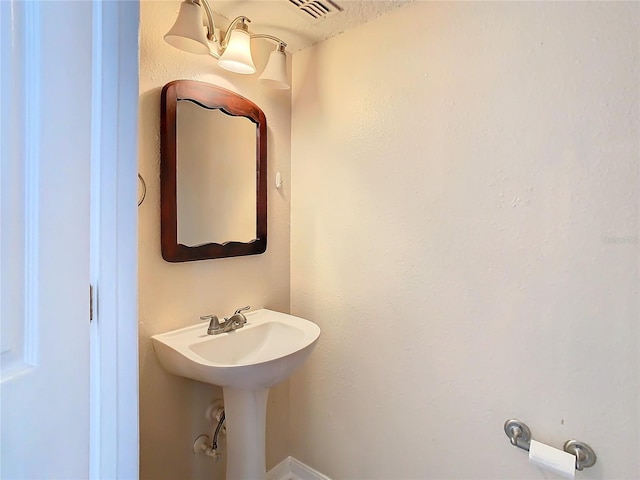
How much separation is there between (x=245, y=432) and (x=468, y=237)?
115 cm

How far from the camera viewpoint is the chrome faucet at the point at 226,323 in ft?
4.40

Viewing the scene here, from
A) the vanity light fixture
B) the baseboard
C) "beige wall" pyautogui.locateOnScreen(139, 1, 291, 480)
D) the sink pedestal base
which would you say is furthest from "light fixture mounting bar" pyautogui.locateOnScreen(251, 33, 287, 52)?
the baseboard

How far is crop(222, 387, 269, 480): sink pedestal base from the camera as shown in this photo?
1314 mm

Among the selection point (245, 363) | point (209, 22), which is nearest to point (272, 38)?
point (209, 22)

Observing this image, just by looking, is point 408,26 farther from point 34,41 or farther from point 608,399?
point 608,399

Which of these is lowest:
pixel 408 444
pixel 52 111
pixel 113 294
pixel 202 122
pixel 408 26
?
pixel 408 444

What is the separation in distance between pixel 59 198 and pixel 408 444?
1.48 m

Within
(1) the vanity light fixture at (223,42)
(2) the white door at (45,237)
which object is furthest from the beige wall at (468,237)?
(2) the white door at (45,237)

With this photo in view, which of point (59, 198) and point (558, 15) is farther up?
point (558, 15)

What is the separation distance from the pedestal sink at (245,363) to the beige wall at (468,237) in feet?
0.90

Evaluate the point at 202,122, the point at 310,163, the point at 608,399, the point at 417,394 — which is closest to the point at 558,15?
the point at 310,163

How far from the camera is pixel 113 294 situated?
573mm

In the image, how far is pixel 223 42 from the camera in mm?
1332

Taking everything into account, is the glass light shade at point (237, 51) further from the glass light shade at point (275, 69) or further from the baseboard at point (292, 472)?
the baseboard at point (292, 472)
